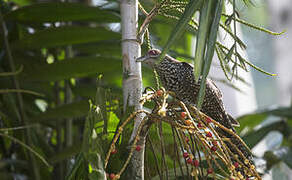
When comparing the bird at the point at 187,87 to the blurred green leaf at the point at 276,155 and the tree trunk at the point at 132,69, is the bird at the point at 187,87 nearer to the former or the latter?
the tree trunk at the point at 132,69

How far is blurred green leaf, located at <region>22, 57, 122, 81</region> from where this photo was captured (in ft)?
3.49

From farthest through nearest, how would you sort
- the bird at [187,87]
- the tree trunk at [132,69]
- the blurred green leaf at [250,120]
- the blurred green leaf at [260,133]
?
the blurred green leaf at [250,120]
the blurred green leaf at [260,133]
the bird at [187,87]
the tree trunk at [132,69]

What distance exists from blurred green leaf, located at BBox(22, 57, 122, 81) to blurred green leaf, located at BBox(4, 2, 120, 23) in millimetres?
114

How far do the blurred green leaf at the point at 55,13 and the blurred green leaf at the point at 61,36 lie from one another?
31 mm

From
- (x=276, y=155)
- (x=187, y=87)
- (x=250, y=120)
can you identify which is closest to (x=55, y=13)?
(x=187, y=87)

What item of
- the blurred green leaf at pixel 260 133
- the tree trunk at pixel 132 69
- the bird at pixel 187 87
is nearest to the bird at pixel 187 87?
the bird at pixel 187 87

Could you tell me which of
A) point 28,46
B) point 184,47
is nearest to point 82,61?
point 28,46

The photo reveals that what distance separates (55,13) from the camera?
1014mm

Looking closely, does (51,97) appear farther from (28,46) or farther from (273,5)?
(273,5)

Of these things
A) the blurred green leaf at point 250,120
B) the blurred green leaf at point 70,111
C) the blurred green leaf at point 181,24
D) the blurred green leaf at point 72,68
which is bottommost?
the blurred green leaf at point 250,120

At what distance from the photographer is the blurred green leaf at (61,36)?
3.38ft

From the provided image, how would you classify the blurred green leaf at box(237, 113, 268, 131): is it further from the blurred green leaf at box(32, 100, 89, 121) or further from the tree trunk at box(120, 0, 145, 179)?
the tree trunk at box(120, 0, 145, 179)

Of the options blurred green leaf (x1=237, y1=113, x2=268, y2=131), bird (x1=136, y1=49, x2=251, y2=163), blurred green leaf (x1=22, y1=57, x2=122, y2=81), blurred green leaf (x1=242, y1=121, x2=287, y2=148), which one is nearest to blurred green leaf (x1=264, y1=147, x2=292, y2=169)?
blurred green leaf (x1=242, y1=121, x2=287, y2=148)

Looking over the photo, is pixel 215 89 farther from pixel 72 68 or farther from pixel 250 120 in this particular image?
pixel 250 120
